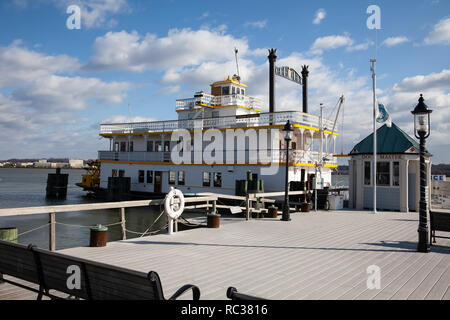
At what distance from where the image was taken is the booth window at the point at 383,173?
16.2 m

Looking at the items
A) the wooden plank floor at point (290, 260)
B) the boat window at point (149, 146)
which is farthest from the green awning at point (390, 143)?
the boat window at point (149, 146)

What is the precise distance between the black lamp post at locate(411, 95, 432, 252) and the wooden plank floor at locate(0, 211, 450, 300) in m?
0.31

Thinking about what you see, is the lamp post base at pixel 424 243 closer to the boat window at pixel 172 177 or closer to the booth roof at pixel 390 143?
the booth roof at pixel 390 143

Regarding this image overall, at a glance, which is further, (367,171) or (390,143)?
(367,171)

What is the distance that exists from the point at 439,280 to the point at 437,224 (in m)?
3.28

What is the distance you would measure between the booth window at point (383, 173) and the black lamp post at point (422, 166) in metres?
8.73

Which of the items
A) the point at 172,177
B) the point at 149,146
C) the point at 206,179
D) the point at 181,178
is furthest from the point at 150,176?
the point at 206,179

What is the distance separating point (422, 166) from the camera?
7.71 m

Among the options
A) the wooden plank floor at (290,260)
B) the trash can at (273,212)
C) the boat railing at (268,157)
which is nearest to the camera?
the wooden plank floor at (290,260)

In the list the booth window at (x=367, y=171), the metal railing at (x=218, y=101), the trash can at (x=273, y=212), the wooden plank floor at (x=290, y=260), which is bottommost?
the wooden plank floor at (x=290, y=260)

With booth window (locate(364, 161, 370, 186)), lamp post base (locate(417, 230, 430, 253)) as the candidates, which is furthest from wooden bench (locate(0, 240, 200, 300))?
booth window (locate(364, 161, 370, 186))

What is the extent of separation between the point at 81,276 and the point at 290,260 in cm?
428

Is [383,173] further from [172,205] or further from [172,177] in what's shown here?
[172,177]
